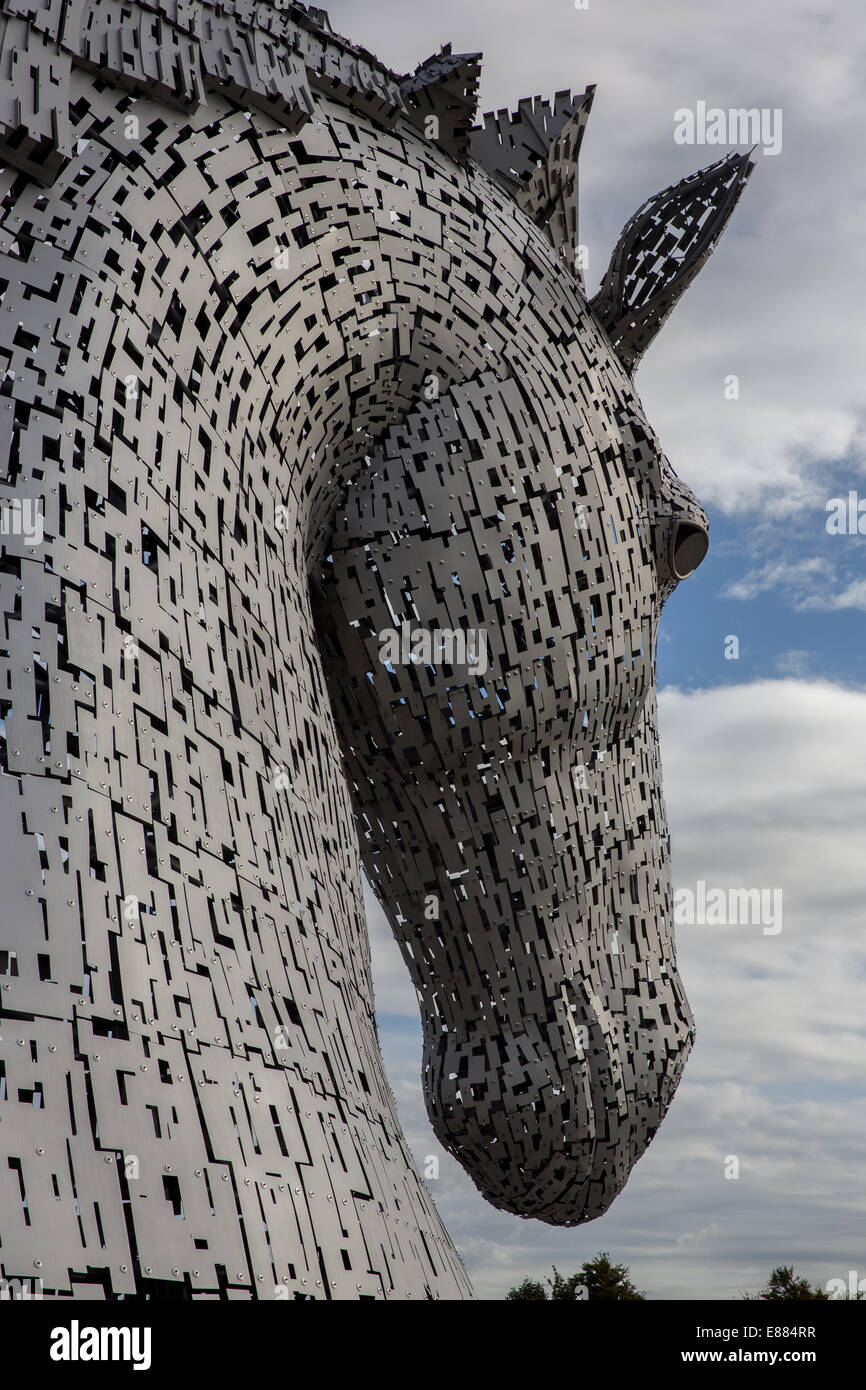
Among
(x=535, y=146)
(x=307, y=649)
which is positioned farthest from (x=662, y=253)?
(x=307, y=649)

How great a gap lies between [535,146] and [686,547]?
3.87 feet

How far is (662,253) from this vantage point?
12.6 feet

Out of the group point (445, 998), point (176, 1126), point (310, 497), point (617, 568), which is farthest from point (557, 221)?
point (176, 1126)

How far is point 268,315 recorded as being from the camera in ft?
8.23

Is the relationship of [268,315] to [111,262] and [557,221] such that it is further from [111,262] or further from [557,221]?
[557,221]

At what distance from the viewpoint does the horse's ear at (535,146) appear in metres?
3.53

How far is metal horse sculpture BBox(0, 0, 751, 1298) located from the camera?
172cm

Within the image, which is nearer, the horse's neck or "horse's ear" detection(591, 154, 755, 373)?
the horse's neck

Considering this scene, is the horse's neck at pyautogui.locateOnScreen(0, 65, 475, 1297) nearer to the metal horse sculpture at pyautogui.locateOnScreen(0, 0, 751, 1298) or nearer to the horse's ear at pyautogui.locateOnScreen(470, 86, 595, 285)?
the metal horse sculpture at pyautogui.locateOnScreen(0, 0, 751, 1298)

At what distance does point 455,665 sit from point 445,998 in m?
1.19

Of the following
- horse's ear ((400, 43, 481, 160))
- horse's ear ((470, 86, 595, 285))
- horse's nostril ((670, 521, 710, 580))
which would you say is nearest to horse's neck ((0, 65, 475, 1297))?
horse's ear ((400, 43, 481, 160))

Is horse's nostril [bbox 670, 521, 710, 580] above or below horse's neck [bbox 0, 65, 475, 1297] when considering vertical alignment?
above

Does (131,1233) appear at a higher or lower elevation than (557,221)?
lower

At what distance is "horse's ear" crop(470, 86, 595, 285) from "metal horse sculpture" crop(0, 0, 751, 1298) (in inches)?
0.5
